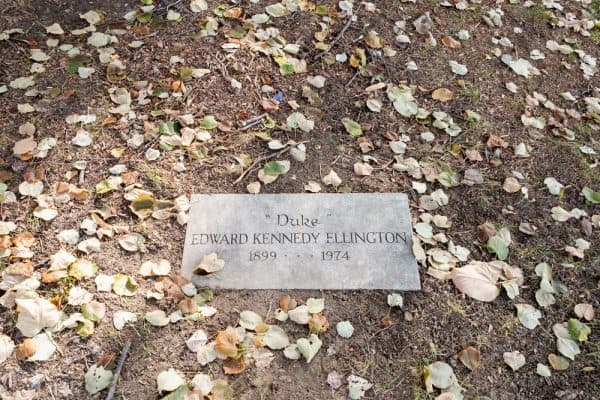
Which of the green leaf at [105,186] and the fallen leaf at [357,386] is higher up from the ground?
the green leaf at [105,186]

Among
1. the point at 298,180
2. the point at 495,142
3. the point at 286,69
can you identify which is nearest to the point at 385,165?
the point at 298,180

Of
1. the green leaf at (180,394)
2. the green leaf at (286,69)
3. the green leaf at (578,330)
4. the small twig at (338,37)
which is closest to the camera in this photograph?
the green leaf at (180,394)

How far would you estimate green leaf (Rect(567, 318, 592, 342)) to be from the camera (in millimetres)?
2137

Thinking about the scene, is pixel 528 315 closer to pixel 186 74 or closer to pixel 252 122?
pixel 252 122

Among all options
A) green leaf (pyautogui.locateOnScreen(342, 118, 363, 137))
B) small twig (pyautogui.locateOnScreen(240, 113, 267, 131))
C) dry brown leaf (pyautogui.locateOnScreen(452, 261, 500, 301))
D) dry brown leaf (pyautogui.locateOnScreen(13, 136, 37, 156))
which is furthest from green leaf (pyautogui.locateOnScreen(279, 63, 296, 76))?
dry brown leaf (pyautogui.locateOnScreen(452, 261, 500, 301))

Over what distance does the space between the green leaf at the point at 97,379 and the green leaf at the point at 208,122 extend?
131 centimetres

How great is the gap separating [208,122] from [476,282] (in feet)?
5.17

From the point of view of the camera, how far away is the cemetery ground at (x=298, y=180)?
1.98 meters

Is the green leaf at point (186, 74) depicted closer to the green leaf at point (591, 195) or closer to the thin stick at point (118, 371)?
the thin stick at point (118, 371)

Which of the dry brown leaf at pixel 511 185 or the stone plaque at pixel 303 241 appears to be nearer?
the stone plaque at pixel 303 241

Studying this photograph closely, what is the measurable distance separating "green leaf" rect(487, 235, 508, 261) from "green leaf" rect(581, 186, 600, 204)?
65cm

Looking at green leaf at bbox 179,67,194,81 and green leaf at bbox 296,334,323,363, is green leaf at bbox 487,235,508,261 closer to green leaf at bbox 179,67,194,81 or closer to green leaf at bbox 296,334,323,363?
green leaf at bbox 296,334,323,363

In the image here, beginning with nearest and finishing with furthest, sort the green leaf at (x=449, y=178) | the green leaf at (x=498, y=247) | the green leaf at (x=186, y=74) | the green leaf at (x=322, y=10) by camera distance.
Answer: the green leaf at (x=498, y=247), the green leaf at (x=449, y=178), the green leaf at (x=186, y=74), the green leaf at (x=322, y=10)

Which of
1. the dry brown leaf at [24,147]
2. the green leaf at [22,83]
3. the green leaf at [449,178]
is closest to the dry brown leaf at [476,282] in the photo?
the green leaf at [449,178]
